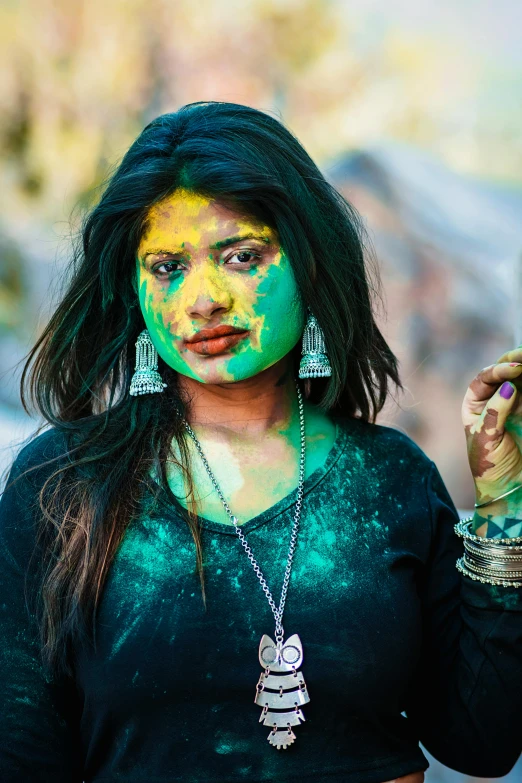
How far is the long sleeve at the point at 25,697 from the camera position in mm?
1695

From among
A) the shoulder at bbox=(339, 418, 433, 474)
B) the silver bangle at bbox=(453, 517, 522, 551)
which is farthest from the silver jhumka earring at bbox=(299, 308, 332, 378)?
the silver bangle at bbox=(453, 517, 522, 551)

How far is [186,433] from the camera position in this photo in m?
1.93

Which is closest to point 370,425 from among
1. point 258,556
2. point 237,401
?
point 237,401

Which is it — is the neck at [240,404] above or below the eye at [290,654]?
above

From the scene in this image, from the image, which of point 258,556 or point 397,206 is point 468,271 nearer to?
point 397,206

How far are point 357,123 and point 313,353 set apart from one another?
2.56m

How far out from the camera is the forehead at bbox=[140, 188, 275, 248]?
179 cm

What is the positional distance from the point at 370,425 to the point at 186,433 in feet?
1.34

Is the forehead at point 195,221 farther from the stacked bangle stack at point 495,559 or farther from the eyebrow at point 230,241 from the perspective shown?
the stacked bangle stack at point 495,559

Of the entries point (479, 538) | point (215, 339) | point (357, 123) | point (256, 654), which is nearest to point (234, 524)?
point (256, 654)

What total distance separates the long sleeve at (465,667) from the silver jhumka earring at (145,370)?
0.59m

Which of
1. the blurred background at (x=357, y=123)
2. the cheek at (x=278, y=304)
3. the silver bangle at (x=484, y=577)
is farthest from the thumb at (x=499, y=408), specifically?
the blurred background at (x=357, y=123)

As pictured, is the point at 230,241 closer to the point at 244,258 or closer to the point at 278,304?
the point at 244,258

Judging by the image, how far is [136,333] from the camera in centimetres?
201
